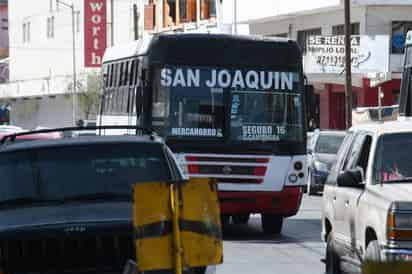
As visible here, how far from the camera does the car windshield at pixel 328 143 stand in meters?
33.0

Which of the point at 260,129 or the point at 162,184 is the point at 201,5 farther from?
the point at 162,184

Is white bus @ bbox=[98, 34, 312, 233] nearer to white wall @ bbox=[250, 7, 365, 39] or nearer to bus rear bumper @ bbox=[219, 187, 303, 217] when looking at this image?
bus rear bumper @ bbox=[219, 187, 303, 217]

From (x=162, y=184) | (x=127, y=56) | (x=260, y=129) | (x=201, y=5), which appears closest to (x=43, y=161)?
(x=162, y=184)

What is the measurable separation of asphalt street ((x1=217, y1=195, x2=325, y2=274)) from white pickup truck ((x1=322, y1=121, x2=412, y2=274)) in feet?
7.31

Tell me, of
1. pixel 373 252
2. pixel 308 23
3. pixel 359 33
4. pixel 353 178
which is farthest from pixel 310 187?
pixel 373 252

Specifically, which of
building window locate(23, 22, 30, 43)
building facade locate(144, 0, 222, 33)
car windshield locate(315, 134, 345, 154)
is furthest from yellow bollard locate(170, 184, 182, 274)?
→ building window locate(23, 22, 30, 43)

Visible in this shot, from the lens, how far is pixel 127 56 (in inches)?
888

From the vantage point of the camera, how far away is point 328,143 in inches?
1310

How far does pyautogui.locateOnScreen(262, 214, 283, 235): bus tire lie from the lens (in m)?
21.2

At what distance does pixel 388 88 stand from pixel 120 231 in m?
38.6

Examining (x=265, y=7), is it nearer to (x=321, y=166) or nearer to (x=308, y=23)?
(x=308, y=23)

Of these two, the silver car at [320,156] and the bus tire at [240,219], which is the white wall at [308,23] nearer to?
the silver car at [320,156]

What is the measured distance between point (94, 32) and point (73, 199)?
2275 inches

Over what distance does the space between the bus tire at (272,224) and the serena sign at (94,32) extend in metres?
46.6
